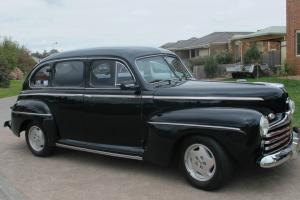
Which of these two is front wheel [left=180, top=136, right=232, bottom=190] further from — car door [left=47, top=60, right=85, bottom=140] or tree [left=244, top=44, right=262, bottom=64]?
tree [left=244, top=44, right=262, bottom=64]

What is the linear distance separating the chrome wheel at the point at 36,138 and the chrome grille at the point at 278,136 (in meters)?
4.13

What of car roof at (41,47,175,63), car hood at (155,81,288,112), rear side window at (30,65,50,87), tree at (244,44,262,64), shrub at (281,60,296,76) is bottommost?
car hood at (155,81,288,112)

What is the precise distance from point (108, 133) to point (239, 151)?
2263 mm

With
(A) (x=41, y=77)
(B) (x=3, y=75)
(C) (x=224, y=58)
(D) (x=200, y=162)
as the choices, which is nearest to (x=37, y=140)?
(A) (x=41, y=77)

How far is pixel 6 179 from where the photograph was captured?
7.02 meters

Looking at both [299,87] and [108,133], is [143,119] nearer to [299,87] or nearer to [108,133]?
[108,133]

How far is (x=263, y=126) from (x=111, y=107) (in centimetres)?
240

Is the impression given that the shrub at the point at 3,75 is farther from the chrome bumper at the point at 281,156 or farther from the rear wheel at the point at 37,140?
the chrome bumper at the point at 281,156

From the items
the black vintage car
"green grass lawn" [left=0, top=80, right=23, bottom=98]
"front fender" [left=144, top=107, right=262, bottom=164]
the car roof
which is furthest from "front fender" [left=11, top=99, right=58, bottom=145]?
"green grass lawn" [left=0, top=80, right=23, bottom=98]

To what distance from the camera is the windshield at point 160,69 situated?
23.1 feet

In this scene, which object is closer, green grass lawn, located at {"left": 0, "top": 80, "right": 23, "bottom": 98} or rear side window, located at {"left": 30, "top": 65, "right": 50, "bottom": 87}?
rear side window, located at {"left": 30, "top": 65, "right": 50, "bottom": 87}

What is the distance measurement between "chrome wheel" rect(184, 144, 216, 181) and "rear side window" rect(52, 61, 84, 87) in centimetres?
238

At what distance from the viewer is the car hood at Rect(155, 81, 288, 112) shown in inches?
236

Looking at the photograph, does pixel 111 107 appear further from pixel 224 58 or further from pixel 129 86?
pixel 224 58
